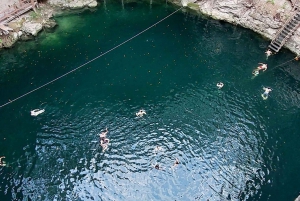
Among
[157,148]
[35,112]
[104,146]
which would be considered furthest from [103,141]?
[35,112]

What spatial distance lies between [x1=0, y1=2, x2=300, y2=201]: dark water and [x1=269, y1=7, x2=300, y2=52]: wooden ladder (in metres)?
1.12

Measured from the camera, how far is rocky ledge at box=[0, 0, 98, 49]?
31953 mm

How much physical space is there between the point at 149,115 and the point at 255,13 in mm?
18810

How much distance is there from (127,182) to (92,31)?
19.8m

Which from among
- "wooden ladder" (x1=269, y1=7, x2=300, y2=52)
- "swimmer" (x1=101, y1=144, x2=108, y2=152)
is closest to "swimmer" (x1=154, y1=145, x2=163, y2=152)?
"swimmer" (x1=101, y1=144, x2=108, y2=152)

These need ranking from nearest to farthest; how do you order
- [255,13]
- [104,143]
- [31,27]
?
[104,143], [31,27], [255,13]

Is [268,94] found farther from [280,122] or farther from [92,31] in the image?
[92,31]

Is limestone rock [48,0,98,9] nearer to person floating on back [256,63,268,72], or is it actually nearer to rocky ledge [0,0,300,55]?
rocky ledge [0,0,300,55]

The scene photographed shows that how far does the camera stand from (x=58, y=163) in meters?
22.6

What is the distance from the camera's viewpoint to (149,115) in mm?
26250

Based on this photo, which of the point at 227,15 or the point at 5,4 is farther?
the point at 227,15

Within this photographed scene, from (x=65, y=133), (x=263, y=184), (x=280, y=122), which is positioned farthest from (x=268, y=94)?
(x=65, y=133)

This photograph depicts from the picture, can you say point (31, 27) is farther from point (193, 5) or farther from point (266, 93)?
point (266, 93)

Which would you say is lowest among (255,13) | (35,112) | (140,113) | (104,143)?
(104,143)
